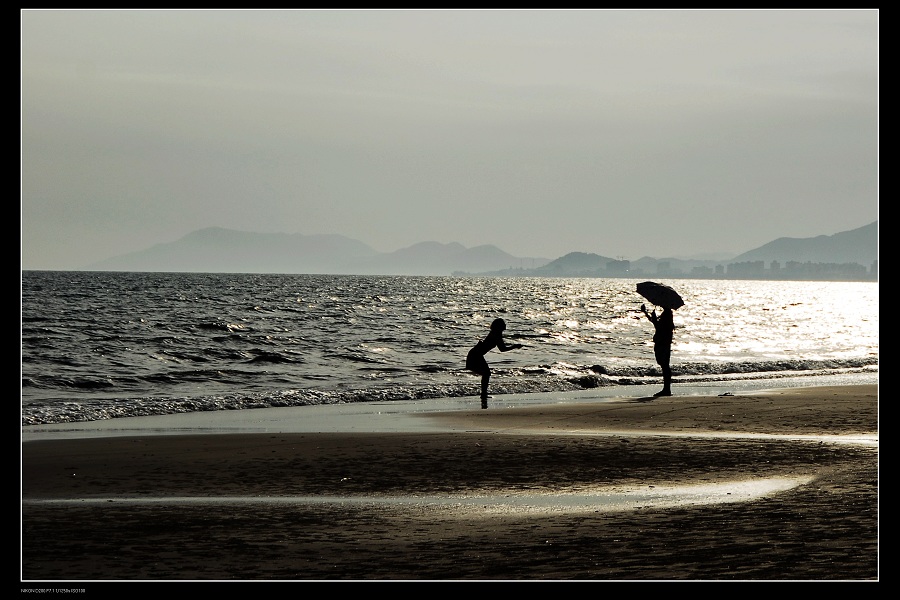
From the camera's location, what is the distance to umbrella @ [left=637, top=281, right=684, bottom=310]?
20406 millimetres

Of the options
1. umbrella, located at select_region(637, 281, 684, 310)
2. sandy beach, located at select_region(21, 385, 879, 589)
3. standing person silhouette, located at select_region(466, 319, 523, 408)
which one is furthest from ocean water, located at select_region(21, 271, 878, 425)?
sandy beach, located at select_region(21, 385, 879, 589)

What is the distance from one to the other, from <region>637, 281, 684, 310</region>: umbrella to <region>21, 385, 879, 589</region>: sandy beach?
224 inches

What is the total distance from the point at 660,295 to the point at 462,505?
12.8 m

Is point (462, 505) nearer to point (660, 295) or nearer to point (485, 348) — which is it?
point (485, 348)

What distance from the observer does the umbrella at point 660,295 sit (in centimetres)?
2041

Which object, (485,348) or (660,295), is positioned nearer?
(485,348)

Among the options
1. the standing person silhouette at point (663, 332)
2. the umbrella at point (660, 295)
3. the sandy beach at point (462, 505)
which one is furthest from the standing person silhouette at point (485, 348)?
the umbrella at point (660, 295)

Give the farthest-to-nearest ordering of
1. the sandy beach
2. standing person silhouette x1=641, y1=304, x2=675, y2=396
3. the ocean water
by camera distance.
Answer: the ocean water, standing person silhouette x1=641, y1=304, x2=675, y2=396, the sandy beach

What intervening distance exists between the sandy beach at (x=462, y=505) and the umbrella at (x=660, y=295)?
18.7 ft

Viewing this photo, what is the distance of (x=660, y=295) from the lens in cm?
2058

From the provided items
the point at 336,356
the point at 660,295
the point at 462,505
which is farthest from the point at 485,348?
the point at 336,356

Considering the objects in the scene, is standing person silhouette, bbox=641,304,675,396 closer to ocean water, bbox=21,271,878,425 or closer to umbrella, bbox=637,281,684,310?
umbrella, bbox=637,281,684,310
